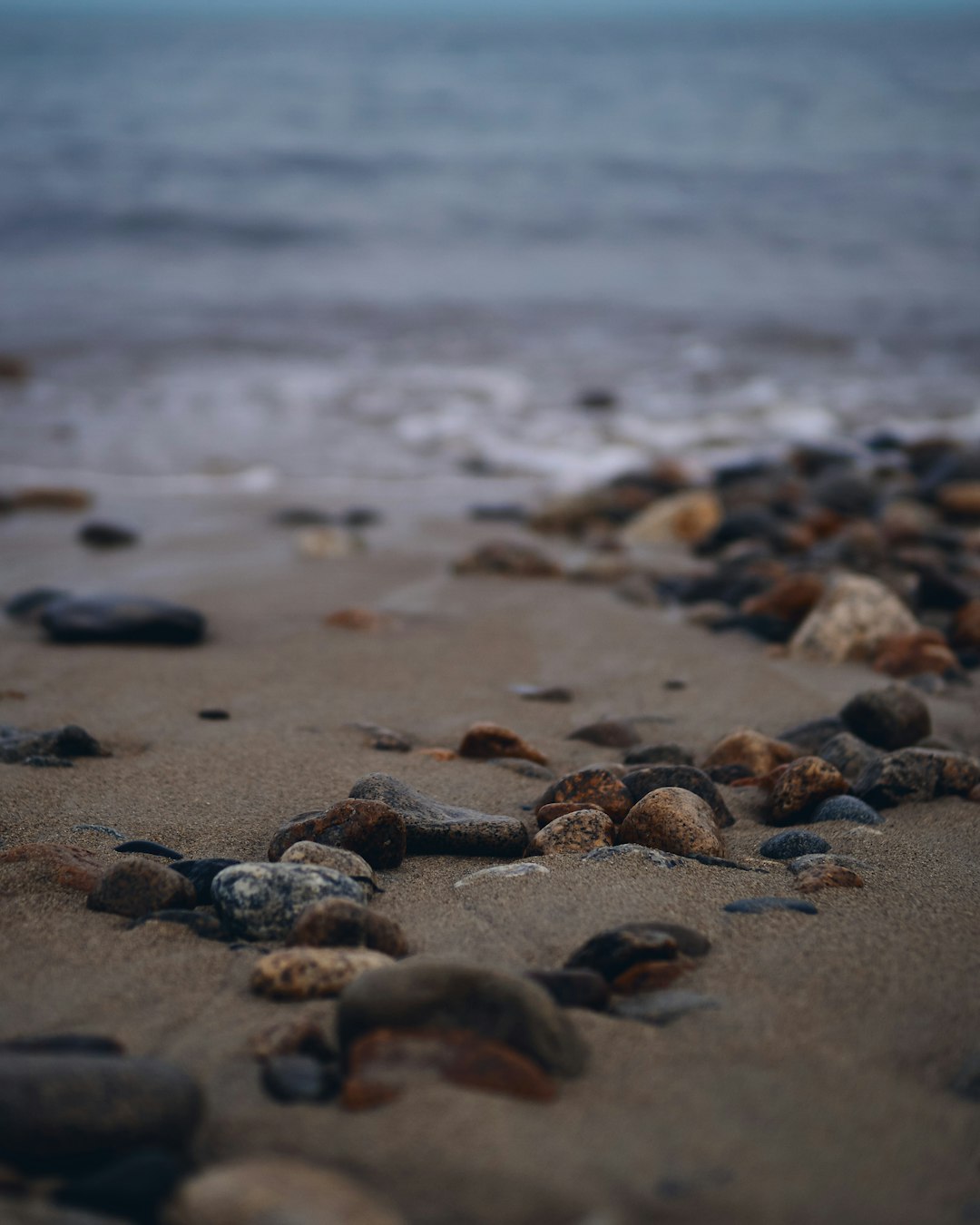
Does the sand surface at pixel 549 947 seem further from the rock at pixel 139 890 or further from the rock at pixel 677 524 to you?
the rock at pixel 677 524

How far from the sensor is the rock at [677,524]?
4.91 m

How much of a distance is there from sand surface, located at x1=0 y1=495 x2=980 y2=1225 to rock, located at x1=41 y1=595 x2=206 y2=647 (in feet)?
0.22

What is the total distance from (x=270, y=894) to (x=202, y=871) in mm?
188

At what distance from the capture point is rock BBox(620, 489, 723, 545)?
491cm

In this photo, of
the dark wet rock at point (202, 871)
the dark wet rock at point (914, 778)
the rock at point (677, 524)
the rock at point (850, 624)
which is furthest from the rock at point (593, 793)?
the rock at point (677, 524)

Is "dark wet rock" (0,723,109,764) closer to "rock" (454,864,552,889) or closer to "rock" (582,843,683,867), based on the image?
"rock" (454,864,552,889)

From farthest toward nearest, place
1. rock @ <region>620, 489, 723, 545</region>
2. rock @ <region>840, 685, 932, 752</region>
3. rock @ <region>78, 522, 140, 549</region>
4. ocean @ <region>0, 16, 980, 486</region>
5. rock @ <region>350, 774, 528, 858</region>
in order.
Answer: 1. ocean @ <region>0, 16, 980, 486</region>
2. rock @ <region>620, 489, 723, 545</region>
3. rock @ <region>78, 522, 140, 549</region>
4. rock @ <region>840, 685, 932, 752</region>
5. rock @ <region>350, 774, 528, 858</region>

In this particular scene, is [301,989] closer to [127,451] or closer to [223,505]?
[223,505]

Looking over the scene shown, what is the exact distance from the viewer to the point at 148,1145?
1.04m

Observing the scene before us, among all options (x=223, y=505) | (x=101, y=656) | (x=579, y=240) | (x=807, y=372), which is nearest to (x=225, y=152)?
(x=579, y=240)

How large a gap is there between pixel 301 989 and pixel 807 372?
8666mm

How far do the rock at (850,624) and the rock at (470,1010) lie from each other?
2.30 metres

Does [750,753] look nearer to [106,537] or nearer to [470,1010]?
[470,1010]

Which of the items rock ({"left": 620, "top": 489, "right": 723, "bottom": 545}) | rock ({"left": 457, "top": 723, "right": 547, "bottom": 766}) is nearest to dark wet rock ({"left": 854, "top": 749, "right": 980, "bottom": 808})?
rock ({"left": 457, "top": 723, "right": 547, "bottom": 766})
